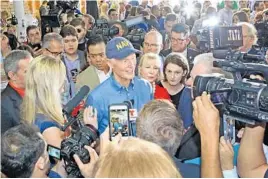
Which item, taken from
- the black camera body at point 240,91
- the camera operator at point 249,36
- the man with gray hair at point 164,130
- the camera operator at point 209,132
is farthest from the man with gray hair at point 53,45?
the camera operator at point 209,132

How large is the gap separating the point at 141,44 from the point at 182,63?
1.26 m

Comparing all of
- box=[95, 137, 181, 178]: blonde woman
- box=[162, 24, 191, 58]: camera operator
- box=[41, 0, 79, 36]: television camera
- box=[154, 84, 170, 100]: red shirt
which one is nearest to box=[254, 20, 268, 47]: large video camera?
box=[154, 84, 170, 100]: red shirt

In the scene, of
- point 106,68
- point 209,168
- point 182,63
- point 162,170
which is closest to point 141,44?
point 106,68

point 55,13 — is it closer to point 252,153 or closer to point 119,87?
point 119,87

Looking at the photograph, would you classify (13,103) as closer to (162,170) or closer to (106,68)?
(106,68)

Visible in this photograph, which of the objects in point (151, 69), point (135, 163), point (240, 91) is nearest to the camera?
point (135, 163)

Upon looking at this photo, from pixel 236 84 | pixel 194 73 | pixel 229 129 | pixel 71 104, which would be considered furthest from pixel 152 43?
pixel 236 84

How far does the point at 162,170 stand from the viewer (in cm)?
118

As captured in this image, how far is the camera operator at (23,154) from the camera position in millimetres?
1982

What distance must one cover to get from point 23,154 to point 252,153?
3.34 ft

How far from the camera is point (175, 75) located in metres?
3.44

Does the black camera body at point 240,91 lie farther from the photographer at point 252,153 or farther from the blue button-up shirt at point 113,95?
the blue button-up shirt at point 113,95

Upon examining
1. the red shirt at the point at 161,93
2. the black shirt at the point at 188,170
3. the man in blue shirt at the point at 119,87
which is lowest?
the black shirt at the point at 188,170

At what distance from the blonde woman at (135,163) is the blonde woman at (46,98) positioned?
115cm
